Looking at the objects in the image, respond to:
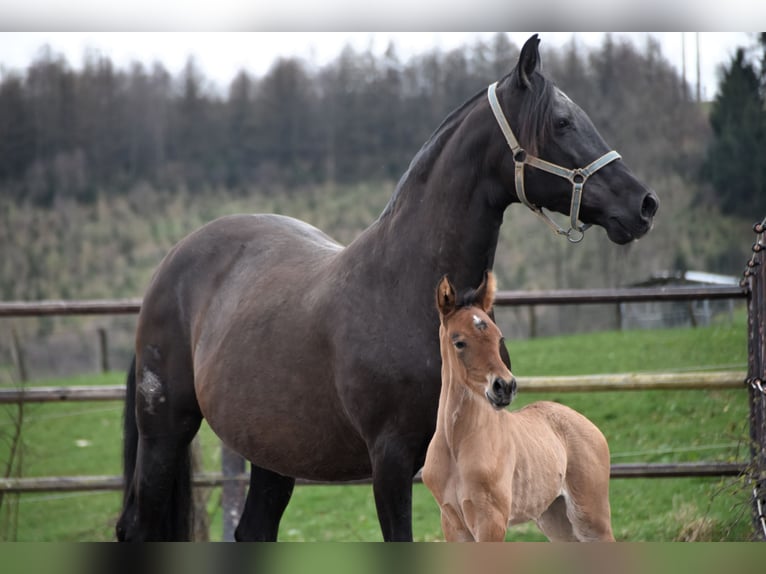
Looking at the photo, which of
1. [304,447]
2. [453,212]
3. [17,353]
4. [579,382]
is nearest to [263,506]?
[304,447]

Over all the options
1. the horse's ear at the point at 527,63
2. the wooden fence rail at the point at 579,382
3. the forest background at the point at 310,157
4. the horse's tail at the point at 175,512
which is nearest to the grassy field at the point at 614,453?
the wooden fence rail at the point at 579,382

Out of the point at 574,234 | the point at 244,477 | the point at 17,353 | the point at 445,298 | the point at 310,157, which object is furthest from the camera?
the point at 310,157

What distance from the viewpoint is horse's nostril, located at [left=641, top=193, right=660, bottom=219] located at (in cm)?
223

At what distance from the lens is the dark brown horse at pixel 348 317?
7.55 ft

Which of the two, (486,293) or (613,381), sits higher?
(486,293)

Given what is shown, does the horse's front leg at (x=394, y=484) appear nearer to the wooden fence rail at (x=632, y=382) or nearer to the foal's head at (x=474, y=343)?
the foal's head at (x=474, y=343)

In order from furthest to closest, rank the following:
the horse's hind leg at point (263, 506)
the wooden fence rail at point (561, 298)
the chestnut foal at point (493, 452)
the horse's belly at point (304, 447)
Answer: the wooden fence rail at point (561, 298) < the horse's hind leg at point (263, 506) < the horse's belly at point (304, 447) < the chestnut foal at point (493, 452)

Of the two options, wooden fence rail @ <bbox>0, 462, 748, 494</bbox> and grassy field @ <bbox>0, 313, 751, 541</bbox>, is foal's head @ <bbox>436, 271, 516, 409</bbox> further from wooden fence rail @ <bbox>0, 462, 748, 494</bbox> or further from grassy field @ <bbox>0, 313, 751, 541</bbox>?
wooden fence rail @ <bbox>0, 462, 748, 494</bbox>

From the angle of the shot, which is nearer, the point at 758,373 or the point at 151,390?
the point at 151,390

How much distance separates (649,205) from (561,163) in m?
0.23

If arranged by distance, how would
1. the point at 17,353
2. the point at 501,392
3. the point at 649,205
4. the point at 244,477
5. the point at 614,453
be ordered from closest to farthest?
the point at 501,392
the point at 649,205
the point at 244,477
the point at 614,453
the point at 17,353

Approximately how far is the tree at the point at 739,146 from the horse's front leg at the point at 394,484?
2.89 m

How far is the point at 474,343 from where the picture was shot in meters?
2.06

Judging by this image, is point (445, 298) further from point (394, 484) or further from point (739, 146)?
point (739, 146)
